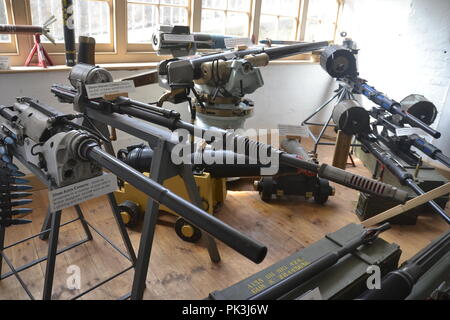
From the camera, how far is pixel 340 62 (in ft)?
10.1

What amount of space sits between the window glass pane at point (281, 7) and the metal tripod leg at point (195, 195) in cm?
290

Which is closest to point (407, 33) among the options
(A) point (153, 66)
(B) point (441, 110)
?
(B) point (441, 110)

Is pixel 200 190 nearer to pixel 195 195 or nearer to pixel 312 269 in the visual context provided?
pixel 195 195

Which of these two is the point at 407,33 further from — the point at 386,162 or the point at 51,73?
the point at 51,73

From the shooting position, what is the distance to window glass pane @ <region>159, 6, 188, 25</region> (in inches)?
124

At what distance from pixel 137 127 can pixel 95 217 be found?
1.24 metres

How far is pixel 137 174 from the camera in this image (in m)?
0.83

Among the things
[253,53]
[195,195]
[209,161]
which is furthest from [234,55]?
[195,195]

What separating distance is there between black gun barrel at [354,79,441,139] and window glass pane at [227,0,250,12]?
61.3 inches

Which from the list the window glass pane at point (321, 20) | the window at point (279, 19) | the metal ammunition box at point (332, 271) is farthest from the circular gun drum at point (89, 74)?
the window glass pane at point (321, 20)

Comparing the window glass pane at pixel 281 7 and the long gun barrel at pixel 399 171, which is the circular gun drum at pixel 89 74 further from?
the window glass pane at pixel 281 7

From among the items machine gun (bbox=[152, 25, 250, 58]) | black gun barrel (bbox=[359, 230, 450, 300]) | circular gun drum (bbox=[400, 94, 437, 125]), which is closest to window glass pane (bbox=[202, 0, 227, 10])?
machine gun (bbox=[152, 25, 250, 58])

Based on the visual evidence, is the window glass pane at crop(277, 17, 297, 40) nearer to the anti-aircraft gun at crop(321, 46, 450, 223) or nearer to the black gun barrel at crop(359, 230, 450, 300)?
the anti-aircraft gun at crop(321, 46, 450, 223)

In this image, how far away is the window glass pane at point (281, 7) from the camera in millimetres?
3889
